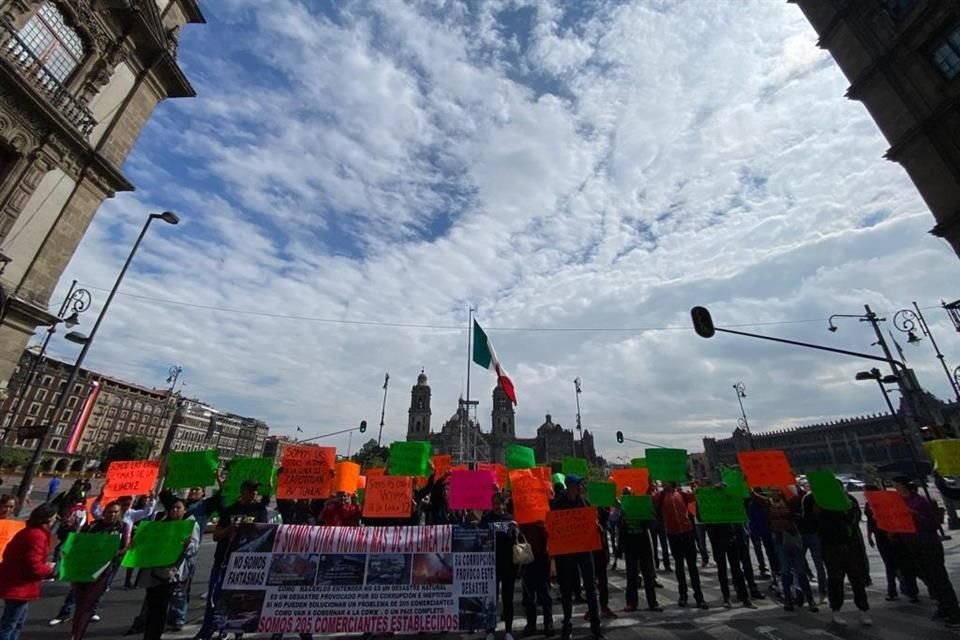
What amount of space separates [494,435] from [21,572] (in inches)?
4230

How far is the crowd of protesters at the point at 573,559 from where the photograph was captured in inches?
206

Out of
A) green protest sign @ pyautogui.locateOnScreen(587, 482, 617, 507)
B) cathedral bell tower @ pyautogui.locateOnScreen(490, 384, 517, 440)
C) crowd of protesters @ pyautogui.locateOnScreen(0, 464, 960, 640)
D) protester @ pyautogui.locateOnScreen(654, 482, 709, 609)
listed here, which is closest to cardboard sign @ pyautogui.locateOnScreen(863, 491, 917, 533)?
crowd of protesters @ pyautogui.locateOnScreen(0, 464, 960, 640)

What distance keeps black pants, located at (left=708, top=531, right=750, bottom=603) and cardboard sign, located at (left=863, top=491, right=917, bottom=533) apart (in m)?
2.46

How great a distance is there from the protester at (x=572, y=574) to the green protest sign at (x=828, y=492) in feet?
12.4

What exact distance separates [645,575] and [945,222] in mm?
16589

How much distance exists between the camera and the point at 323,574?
5266mm

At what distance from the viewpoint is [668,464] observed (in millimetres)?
10109

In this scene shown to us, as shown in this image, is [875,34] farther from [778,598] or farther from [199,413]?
[199,413]

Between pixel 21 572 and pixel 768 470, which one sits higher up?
pixel 768 470

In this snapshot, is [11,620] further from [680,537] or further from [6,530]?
[680,537]

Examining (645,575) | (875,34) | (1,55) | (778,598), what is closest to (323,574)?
(645,575)

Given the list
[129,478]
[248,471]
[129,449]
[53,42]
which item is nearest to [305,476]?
[248,471]

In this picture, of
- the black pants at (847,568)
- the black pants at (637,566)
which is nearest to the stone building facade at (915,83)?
the black pants at (847,568)

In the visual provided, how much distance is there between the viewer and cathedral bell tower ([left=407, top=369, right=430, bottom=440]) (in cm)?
10006
